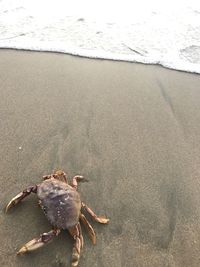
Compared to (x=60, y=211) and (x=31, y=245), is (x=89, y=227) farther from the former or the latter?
(x=31, y=245)

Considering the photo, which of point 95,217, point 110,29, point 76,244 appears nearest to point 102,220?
point 95,217

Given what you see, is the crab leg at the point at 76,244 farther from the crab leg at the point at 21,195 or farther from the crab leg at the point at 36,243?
the crab leg at the point at 21,195

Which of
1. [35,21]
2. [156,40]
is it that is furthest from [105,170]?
[35,21]

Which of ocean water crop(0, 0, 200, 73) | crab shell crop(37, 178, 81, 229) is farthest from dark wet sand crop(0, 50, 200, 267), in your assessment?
ocean water crop(0, 0, 200, 73)

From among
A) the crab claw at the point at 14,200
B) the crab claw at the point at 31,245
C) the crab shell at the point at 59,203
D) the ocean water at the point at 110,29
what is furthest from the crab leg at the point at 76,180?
the ocean water at the point at 110,29

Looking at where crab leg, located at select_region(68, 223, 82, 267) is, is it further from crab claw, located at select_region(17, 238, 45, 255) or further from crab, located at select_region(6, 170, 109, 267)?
crab claw, located at select_region(17, 238, 45, 255)

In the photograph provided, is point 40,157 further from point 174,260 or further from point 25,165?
point 174,260
